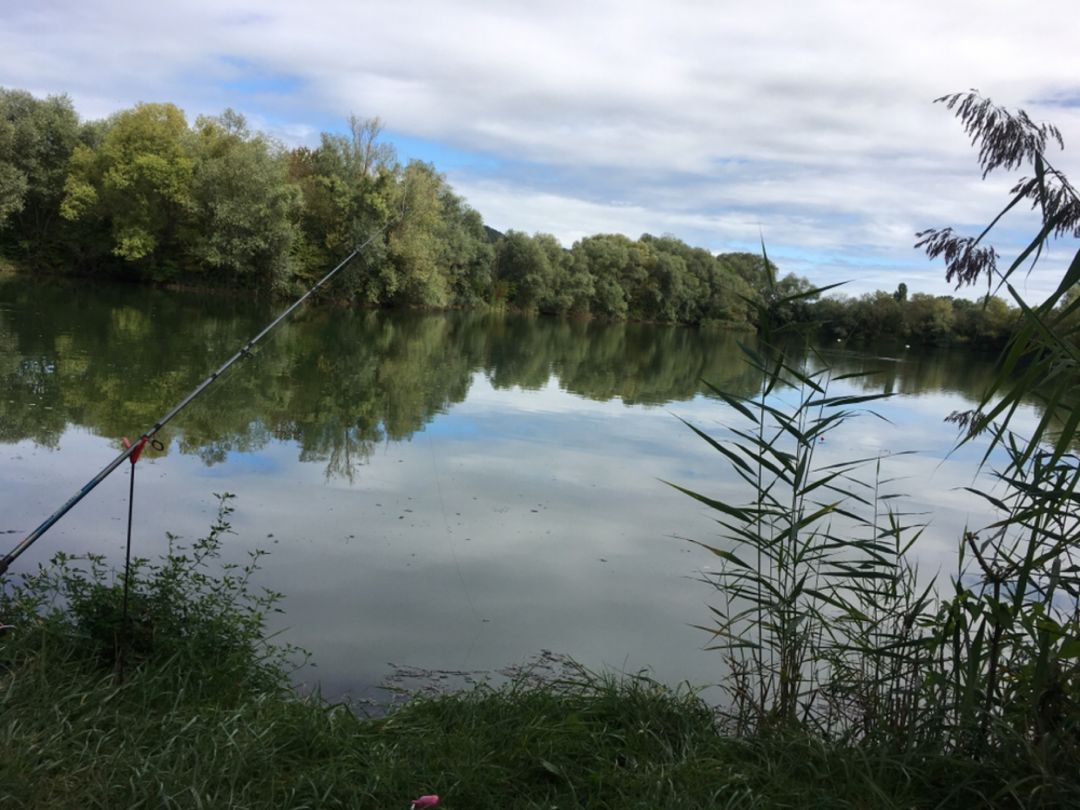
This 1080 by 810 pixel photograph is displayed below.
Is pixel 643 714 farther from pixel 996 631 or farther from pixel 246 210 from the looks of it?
pixel 246 210

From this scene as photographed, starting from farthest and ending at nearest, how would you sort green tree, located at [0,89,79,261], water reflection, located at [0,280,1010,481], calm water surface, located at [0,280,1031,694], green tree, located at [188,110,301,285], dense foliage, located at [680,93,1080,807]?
1. green tree, located at [0,89,79,261]
2. green tree, located at [188,110,301,285]
3. water reflection, located at [0,280,1010,481]
4. calm water surface, located at [0,280,1031,694]
5. dense foliage, located at [680,93,1080,807]

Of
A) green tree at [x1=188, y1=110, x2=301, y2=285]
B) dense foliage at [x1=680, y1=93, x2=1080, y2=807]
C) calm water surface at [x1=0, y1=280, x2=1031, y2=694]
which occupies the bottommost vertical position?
calm water surface at [x1=0, y1=280, x2=1031, y2=694]

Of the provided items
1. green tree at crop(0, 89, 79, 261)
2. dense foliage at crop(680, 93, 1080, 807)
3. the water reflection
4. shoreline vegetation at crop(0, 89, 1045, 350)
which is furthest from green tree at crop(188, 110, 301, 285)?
dense foliage at crop(680, 93, 1080, 807)

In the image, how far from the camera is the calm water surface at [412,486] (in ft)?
16.4

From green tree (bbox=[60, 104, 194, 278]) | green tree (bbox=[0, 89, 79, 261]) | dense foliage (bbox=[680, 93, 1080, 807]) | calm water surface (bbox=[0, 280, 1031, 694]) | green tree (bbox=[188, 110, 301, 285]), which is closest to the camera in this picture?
dense foliage (bbox=[680, 93, 1080, 807])

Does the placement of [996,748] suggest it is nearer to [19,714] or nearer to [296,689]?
[296,689]

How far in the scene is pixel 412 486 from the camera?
7.94 meters

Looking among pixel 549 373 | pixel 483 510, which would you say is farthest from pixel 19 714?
pixel 549 373

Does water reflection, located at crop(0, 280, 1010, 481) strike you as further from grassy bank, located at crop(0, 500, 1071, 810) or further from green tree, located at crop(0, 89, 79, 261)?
green tree, located at crop(0, 89, 79, 261)

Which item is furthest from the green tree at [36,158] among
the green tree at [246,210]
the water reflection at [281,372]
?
the water reflection at [281,372]

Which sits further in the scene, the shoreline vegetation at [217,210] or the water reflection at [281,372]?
the shoreline vegetation at [217,210]

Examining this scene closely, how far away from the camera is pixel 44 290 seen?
27.5 meters

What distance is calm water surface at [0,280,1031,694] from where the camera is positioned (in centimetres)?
499

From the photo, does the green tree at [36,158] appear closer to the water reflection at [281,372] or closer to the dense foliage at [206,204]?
the dense foliage at [206,204]
